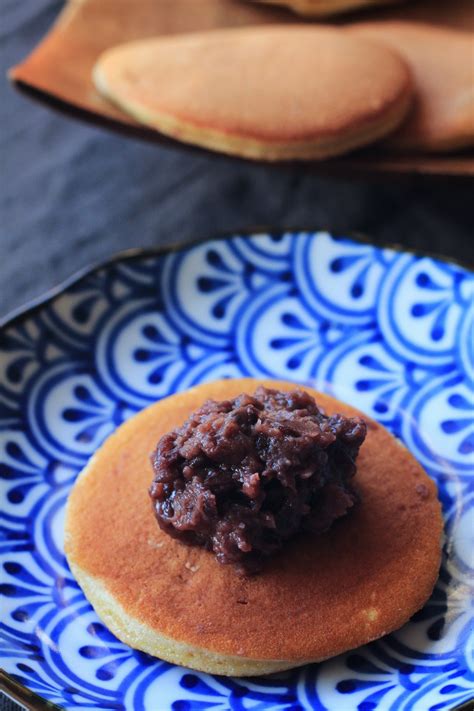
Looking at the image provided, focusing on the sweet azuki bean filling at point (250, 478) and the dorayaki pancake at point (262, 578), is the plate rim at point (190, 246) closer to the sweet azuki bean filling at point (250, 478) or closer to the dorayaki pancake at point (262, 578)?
the dorayaki pancake at point (262, 578)

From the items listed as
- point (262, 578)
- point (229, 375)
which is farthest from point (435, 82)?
point (262, 578)

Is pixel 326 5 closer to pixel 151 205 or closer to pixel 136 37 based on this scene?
pixel 136 37

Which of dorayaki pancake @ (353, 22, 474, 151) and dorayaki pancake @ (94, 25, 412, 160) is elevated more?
dorayaki pancake @ (94, 25, 412, 160)

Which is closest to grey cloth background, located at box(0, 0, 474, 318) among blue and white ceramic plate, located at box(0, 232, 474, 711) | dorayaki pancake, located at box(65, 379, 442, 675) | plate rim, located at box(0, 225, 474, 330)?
plate rim, located at box(0, 225, 474, 330)

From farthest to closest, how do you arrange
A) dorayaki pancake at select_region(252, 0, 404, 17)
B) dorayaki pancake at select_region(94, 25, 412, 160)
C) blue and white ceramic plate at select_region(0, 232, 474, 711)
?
dorayaki pancake at select_region(252, 0, 404, 17) → dorayaki pancake at select_region(94, 25, 412, 160) → blue and white ceramic plate at select_region(0, 232, 474, 711)

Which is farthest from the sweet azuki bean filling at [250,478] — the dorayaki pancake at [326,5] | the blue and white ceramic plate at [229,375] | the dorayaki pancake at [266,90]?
the dorayaki pancake at [326,5]

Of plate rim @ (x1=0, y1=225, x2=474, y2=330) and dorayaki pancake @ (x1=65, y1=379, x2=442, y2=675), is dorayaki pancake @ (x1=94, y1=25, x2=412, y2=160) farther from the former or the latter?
dorayaki pancake @ (x1=65, y1=379, x2=442, y2=675)
